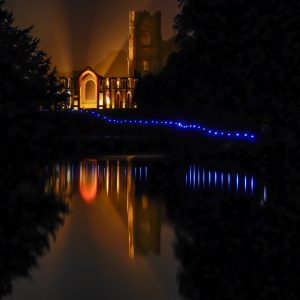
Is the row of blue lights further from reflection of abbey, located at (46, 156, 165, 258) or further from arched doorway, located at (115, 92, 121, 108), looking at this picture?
arched doorway, located at (115, 92, 121, 108)

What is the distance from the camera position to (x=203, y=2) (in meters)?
54.1

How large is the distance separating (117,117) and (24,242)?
8531cm

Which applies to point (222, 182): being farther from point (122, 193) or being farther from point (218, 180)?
point (122, 193)

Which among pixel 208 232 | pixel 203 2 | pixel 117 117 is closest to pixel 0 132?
pixel 203 2

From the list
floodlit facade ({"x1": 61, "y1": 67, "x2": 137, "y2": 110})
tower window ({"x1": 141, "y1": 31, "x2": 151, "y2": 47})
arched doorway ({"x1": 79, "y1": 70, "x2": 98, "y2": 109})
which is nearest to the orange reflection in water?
floodlit facade ({"x1": 61, "y1": 67, "x2": 137, "y2": 110})

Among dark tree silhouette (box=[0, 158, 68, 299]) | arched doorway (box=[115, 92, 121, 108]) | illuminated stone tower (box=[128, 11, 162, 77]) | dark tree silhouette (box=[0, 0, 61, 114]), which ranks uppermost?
illuminated stone tower (box=[128, 11, 162, 77])

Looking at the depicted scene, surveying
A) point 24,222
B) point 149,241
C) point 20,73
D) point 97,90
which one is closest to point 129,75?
point 97,90

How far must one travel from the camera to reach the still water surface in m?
10.6

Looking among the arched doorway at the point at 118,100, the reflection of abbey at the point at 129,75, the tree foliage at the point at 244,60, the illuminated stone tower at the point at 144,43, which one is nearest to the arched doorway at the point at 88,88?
the reflection of abbey at the point at 129,75

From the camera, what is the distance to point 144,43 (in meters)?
189

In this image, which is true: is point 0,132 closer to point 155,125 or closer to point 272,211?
point 272,211

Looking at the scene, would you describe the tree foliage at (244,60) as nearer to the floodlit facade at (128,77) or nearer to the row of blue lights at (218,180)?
the row of blue lights at (218,180)

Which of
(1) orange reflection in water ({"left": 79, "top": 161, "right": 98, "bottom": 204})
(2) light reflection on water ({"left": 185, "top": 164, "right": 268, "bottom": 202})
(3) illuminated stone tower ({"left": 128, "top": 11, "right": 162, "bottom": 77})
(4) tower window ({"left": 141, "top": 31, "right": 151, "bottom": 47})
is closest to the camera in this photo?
(1) orange reflection in water ({"left": 79, "top": 161, "right": 98, "bottom": 204})

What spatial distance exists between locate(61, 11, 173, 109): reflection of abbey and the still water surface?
136313 mm
